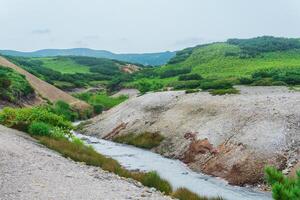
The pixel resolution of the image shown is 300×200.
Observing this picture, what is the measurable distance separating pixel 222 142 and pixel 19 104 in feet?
186

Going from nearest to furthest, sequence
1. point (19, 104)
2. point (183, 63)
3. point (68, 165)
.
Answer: point (68, 165), point (19, 104), point (183, 63)

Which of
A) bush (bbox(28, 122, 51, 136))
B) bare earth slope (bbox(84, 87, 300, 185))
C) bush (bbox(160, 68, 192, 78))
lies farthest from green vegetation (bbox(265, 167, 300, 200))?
bush (bbox(160, 68, 192, 78))

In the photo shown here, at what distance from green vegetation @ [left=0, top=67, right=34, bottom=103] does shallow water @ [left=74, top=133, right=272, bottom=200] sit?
110 feet

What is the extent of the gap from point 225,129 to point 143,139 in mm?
14468

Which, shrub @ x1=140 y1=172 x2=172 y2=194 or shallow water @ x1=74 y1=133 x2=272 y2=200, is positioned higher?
shrub @ x1=140 y1=172 x2=172 y2=194

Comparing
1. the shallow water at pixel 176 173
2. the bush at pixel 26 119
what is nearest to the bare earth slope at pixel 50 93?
the shallow water at pixel 176 173

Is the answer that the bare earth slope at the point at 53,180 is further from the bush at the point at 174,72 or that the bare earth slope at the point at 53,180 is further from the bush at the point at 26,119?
the bush at the point at 174,72

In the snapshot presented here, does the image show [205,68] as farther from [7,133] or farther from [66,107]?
[7,133]

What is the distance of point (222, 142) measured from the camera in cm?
4988

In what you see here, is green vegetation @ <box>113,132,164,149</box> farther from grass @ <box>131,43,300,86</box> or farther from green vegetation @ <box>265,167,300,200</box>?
grass @ <box>131,43,300,86</box>

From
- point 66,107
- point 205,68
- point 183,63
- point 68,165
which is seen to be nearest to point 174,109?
point 68,165

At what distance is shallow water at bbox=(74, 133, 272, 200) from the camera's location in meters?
36.6

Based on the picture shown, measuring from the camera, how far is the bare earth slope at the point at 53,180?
24422 millimetres

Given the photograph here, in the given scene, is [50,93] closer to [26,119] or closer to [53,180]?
[26,119]
